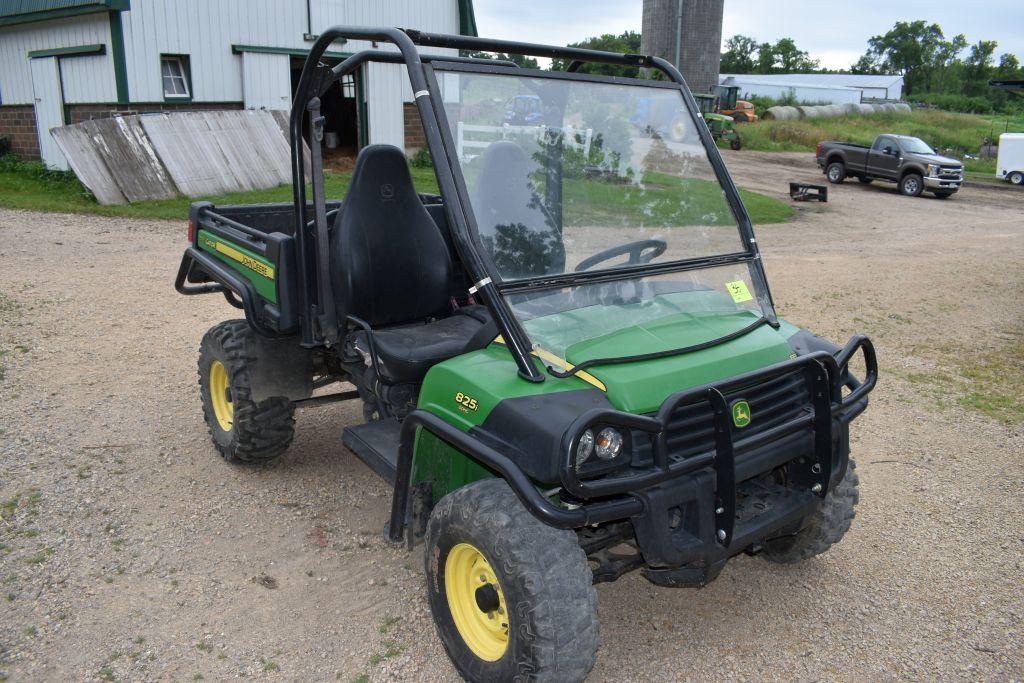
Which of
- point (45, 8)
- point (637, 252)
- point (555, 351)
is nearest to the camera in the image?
point (555, 351)

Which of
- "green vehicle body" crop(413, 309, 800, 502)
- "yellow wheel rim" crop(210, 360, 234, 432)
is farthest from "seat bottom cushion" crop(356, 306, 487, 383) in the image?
"yellow wheel rim" crop(210, 360, 234, 432)

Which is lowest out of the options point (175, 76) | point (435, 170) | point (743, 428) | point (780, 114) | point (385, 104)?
point (743, 428)

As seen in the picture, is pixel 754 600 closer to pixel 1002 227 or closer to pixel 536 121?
pixel 536 121

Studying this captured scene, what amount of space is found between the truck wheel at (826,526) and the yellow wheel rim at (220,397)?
3.11 meters

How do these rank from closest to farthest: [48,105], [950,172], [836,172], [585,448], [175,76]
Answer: [585,448] < [175,76] < [48,105] < [950,172] < [836,172]

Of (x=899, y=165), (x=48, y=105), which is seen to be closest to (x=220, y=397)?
(x=48, y=105)

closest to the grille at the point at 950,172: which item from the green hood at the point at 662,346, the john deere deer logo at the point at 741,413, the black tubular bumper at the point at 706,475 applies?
the green hood at the point at 662,346

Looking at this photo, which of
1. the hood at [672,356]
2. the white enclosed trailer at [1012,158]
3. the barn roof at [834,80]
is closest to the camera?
the hood at [672,356]

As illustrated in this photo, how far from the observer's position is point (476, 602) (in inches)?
119

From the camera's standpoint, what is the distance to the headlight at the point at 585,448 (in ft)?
8.72

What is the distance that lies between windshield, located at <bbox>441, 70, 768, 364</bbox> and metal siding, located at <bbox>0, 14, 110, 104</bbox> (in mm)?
13839

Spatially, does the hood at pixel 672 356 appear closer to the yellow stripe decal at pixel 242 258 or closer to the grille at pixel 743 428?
the grille at pixel 743 428

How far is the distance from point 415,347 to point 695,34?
133ft

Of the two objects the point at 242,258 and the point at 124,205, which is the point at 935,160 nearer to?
the point at 124,205
